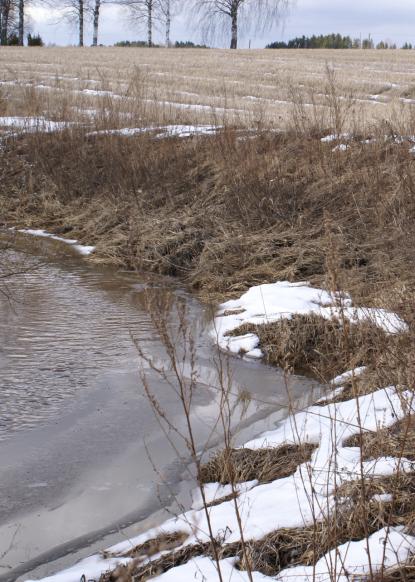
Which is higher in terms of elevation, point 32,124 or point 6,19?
point 6,19

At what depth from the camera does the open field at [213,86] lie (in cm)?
1361

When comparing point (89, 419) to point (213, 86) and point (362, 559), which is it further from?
point (213, 86)

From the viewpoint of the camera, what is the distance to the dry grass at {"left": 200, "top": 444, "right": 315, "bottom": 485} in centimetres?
388

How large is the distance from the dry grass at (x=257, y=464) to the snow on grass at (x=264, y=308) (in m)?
1.90

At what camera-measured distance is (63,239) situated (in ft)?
36.1

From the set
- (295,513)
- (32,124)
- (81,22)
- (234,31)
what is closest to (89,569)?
(295,513)

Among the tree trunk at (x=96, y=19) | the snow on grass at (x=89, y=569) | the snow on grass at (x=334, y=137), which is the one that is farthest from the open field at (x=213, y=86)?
the tree trunk at (x=96, y=19)

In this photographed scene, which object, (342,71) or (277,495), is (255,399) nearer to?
(277,495)

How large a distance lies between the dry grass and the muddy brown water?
0.52 feet

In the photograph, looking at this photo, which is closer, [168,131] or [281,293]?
[281,293]

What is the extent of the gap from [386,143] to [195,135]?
3.72 m

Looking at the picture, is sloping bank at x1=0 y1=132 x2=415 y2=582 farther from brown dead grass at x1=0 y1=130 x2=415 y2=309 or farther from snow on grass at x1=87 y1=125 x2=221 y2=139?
snow on grass at x1=87 y1=125 x2=221 y2=139

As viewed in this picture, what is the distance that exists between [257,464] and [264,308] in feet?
9.15

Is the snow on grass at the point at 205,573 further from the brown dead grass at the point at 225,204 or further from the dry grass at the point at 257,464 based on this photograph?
the brown dead grass at the point at 225,204
